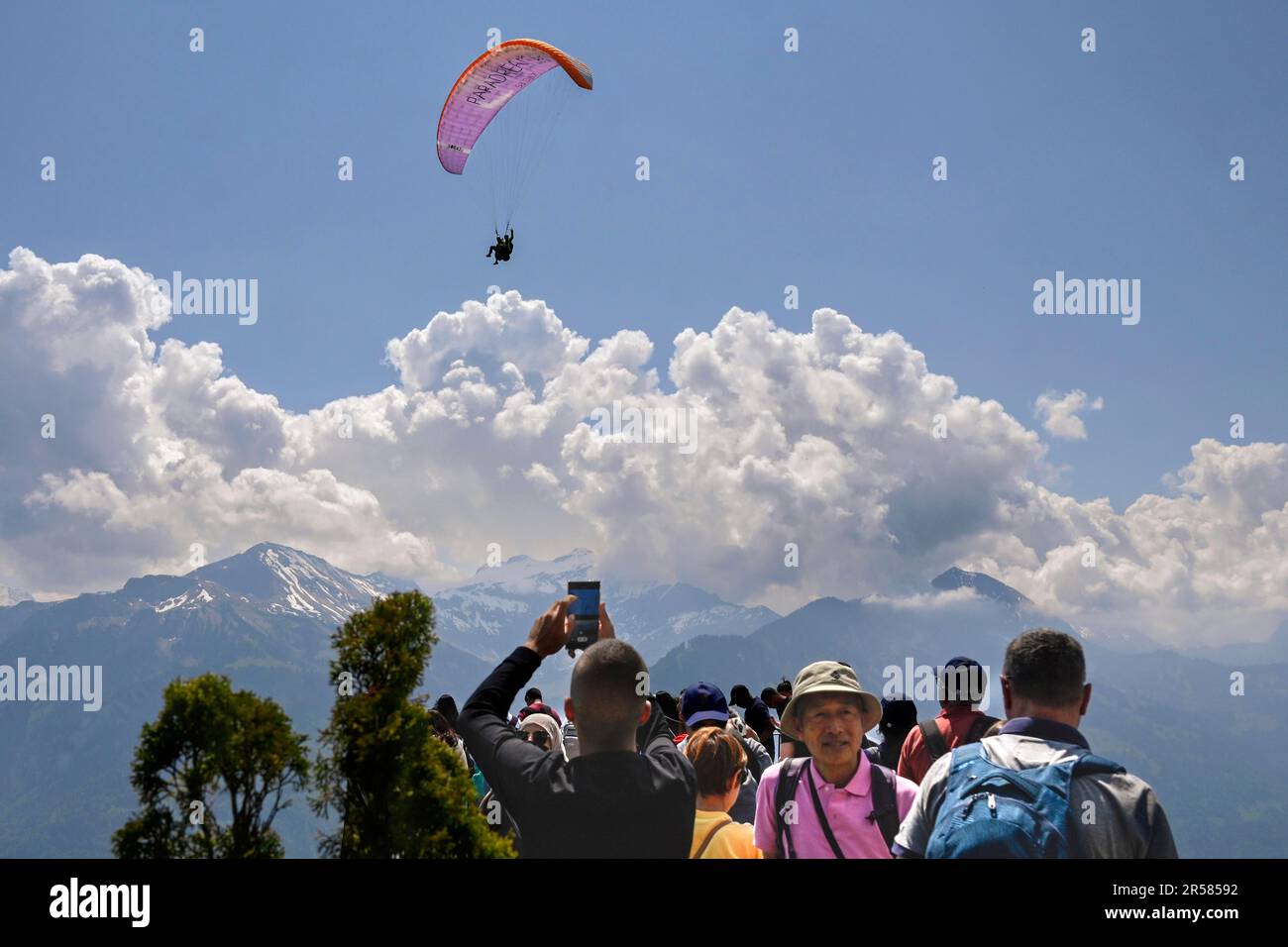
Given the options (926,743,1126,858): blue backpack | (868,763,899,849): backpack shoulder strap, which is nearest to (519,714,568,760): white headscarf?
(868,763,899,849): backpack shoulder strap

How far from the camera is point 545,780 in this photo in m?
5.72

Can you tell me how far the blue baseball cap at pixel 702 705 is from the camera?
9.86m

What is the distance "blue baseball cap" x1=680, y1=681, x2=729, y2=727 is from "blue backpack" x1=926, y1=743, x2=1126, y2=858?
4.38 meters

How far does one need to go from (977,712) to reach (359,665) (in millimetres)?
6385

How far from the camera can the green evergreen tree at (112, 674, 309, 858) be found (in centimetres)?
527

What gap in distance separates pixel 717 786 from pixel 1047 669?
2.91m

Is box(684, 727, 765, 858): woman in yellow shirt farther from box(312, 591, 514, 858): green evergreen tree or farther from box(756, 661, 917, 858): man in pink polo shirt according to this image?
box(312, 591, 514, 858): green evergreen tree

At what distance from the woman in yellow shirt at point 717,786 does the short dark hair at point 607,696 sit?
2.07 metres

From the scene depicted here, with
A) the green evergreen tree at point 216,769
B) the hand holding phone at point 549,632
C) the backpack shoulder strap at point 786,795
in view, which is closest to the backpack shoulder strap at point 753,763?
the backpack shoulder strap at point 786,795

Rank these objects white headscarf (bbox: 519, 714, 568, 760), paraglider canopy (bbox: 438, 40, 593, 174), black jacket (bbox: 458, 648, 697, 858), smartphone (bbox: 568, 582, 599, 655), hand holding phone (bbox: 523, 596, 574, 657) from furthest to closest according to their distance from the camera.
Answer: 1. paraglider canopy (bbox: 438, 40, 593, 174)
2. white headscarf (bbox: 519, 714, 568, 760)
3. smartphone (bbox: 568, 582, 599, 655)
4. hand holding phone (bbox: 523, 596, 574, 657)
5. black jacket (bbox: 458, 648, 697, 858)

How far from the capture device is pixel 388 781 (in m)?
5.43

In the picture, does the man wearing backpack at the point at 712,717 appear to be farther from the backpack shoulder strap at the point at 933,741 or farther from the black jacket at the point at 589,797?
the black jacket at the point at 589,797

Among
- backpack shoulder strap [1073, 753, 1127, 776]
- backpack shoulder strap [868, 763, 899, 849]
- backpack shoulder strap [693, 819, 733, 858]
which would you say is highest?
backpack shoulder strap [1073, 753, 1127, 776]
